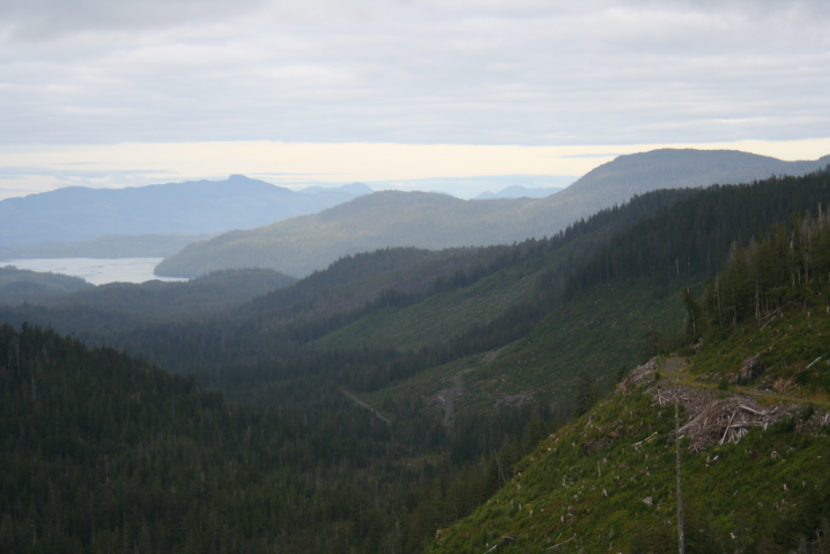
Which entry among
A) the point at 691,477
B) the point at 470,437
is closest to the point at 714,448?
the point at 691,477

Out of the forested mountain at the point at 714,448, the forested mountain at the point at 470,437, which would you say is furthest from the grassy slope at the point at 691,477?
the forested mountain at the point at 470,437

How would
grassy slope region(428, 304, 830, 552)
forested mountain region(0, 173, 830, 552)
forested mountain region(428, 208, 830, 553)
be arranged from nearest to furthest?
grassy slope region(428, 304, 830, 552), forested mountain region(428, 208, 830, 553), forested mountain region(0, 173, 830, 552)

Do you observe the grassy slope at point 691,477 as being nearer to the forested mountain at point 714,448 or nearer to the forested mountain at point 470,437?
the forested mountain at point 714,448

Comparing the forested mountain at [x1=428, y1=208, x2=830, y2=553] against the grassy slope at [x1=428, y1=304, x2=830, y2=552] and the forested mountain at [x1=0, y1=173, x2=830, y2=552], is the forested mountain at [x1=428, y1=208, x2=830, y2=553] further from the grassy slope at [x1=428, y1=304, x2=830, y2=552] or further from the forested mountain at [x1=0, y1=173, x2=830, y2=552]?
the forested mountain at [x1=0, y1=173, x2=830, y2=552]

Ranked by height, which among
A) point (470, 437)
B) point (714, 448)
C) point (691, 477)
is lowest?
point (470, 437)

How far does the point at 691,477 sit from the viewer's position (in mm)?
42281

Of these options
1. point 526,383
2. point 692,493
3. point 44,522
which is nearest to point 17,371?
point 44,522

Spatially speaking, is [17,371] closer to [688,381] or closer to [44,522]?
[44,522]

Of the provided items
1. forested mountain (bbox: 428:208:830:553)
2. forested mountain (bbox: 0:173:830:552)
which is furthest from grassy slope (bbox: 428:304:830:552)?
forested mountain (bbox: 0:173:830:552)

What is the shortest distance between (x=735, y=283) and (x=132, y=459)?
127480 millimetres

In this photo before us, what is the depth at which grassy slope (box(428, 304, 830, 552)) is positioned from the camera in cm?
3466

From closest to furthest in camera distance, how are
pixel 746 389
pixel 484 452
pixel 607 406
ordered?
1. pixel 746 389
2. pixel 607 406
3. pixel 484 452

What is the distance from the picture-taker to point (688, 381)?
178ft

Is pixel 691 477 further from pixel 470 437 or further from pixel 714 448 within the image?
pixel 470 437
